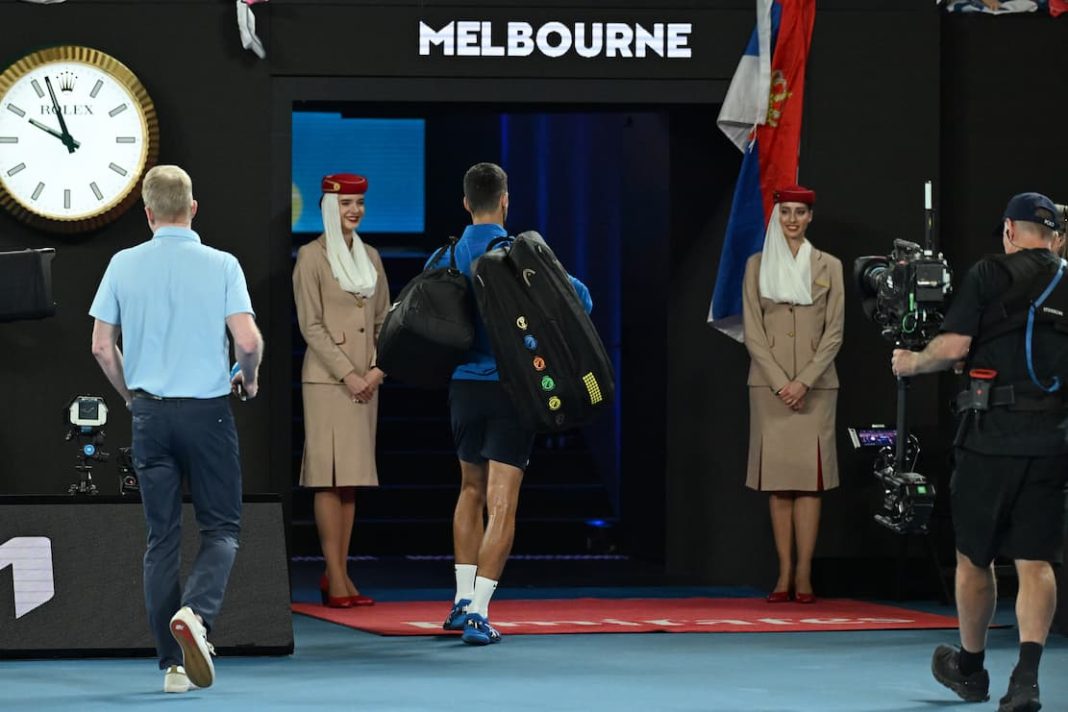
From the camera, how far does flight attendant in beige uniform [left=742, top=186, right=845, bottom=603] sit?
9.95 m

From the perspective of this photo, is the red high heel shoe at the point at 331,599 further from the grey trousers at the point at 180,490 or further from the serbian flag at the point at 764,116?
the grey trousers at the point at 180,490

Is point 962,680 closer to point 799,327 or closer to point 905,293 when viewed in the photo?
point 905,293

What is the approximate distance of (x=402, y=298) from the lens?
802 centimetres

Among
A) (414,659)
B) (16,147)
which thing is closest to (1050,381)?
(414,659)

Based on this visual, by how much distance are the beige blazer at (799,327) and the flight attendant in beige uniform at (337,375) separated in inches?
77.5

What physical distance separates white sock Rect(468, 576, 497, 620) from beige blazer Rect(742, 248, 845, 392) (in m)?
2.50

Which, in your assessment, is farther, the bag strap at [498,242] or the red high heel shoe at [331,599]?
the red high heel shoe at [331,599]

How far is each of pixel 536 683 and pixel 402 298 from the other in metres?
1.84

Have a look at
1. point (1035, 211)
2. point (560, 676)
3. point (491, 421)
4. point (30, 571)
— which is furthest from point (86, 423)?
point (1035, 211)

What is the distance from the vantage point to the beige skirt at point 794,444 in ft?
32.6

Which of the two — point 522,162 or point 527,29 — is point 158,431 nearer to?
point 527,29

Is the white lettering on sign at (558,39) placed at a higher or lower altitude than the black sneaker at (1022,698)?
higher

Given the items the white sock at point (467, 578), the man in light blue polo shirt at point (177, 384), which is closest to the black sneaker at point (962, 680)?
the white sock at point (467, 578)

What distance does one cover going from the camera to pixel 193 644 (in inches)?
254
